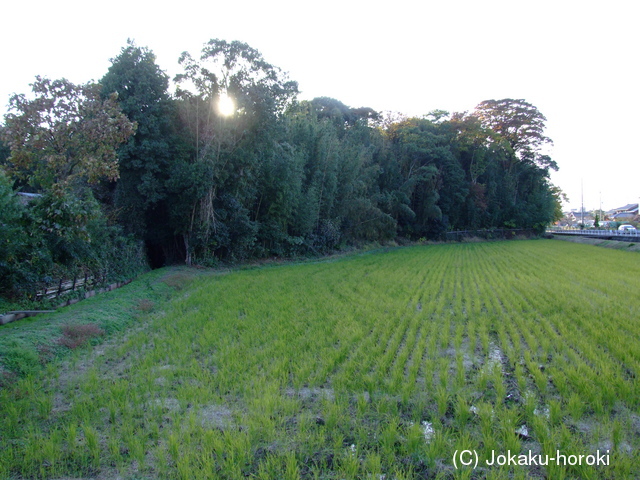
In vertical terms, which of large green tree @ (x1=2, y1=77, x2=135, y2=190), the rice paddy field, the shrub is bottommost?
the rice paddy field

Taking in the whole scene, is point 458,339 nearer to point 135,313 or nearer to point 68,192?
point 135,313

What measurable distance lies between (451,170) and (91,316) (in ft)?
107

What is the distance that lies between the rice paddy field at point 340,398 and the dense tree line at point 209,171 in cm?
314

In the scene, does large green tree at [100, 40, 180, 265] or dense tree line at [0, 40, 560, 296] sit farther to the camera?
large green tree at [100, 40, 180, 265]

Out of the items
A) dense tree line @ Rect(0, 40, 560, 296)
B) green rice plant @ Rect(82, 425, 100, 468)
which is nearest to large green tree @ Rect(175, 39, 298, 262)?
dense tree line @ Rect(0, 40, 560, 296)

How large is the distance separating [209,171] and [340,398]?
1277 cm

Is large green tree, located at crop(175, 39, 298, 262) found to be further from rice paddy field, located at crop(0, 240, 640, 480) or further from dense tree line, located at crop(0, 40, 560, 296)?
rice paddy field, located at crop(0, 240, 640, 480)

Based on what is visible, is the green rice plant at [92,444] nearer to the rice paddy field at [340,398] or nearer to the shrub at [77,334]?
the rice paddy field at [340,398]

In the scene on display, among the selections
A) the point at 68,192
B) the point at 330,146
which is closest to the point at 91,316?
the point at 68,192

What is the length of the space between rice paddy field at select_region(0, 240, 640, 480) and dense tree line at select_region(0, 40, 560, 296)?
314 cm

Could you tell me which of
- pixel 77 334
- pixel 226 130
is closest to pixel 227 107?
pixel 226 130

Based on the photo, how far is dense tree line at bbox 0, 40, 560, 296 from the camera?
8.23 metres

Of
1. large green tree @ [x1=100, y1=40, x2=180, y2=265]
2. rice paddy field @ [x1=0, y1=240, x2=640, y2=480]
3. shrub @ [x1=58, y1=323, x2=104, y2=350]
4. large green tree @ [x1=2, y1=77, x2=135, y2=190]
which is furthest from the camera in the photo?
large green tree @ [x1=100, y1=40, x2=180, y2=265]

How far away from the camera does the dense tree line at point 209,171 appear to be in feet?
27.0
